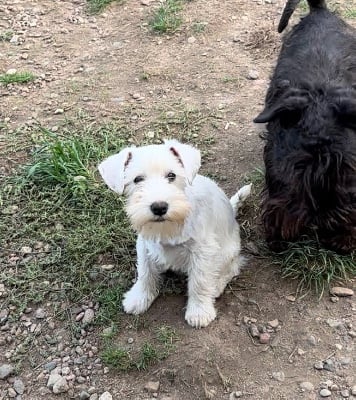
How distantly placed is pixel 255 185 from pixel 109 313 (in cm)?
154

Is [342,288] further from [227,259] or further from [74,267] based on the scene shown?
[74,267]

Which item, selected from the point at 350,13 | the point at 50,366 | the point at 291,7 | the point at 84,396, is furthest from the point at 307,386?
the point at 350,13

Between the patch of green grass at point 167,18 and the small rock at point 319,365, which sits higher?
the small rock at point 319,365

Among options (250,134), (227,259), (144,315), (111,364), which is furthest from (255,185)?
(111,364)

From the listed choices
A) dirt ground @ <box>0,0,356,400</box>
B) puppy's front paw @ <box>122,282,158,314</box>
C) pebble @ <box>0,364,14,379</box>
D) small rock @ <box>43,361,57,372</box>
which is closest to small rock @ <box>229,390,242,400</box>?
dirt ground @ <box>0,0,356,400</box>

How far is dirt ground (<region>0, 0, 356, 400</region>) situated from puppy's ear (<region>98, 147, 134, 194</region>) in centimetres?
94

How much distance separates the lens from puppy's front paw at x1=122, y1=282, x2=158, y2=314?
4090 mm

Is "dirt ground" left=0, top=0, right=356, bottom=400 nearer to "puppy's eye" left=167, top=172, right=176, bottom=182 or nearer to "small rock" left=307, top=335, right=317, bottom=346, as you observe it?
"small rock" left=307, top=335, right=317, bottom=346

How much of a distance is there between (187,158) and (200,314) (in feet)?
3.20

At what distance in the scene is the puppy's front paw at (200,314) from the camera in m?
3.95

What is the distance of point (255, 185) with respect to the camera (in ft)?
16.3

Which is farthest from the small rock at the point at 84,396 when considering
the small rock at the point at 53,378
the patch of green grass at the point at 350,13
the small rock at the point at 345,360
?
the patch of green grass at the point at 350,13

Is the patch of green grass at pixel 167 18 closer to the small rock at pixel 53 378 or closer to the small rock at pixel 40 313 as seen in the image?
the small rock at pixel 40 313

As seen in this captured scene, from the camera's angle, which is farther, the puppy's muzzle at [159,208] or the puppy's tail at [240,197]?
the puppy's tail at [240,197]
